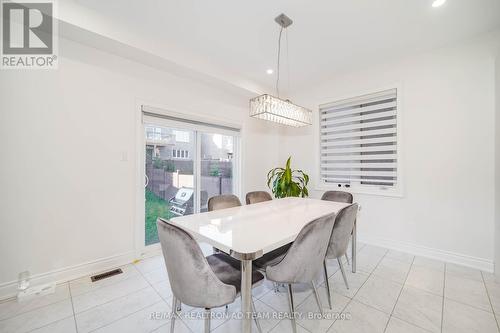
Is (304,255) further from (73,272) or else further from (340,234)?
(73,272)

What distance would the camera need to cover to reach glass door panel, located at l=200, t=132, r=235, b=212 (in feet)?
11.0

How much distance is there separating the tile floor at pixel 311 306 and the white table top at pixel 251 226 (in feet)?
2.40

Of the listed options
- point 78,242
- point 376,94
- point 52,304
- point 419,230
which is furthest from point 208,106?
point 419,230

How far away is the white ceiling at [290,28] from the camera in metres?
1.93

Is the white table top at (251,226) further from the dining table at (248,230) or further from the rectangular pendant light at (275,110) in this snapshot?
the rectangular pendant light at (275,110)

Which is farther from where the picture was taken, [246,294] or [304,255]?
[304,255]

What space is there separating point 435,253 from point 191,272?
3.10 m

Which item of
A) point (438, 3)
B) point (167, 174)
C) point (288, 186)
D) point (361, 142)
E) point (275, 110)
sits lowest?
point (288, 186)

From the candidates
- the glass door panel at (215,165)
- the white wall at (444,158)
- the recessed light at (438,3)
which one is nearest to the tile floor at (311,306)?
the white wall at (444,158)

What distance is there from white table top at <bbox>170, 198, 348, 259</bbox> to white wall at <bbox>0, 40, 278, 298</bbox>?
1.19 metres

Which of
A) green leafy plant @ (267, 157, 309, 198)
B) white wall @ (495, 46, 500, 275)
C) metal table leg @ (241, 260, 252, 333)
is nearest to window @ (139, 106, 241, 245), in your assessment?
green leafy plant @ (267, 157, 309, 198)

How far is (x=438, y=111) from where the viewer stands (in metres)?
2.57

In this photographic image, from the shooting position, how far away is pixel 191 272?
1.13 metres

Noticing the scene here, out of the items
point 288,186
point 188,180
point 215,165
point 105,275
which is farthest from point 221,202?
point 288,186
